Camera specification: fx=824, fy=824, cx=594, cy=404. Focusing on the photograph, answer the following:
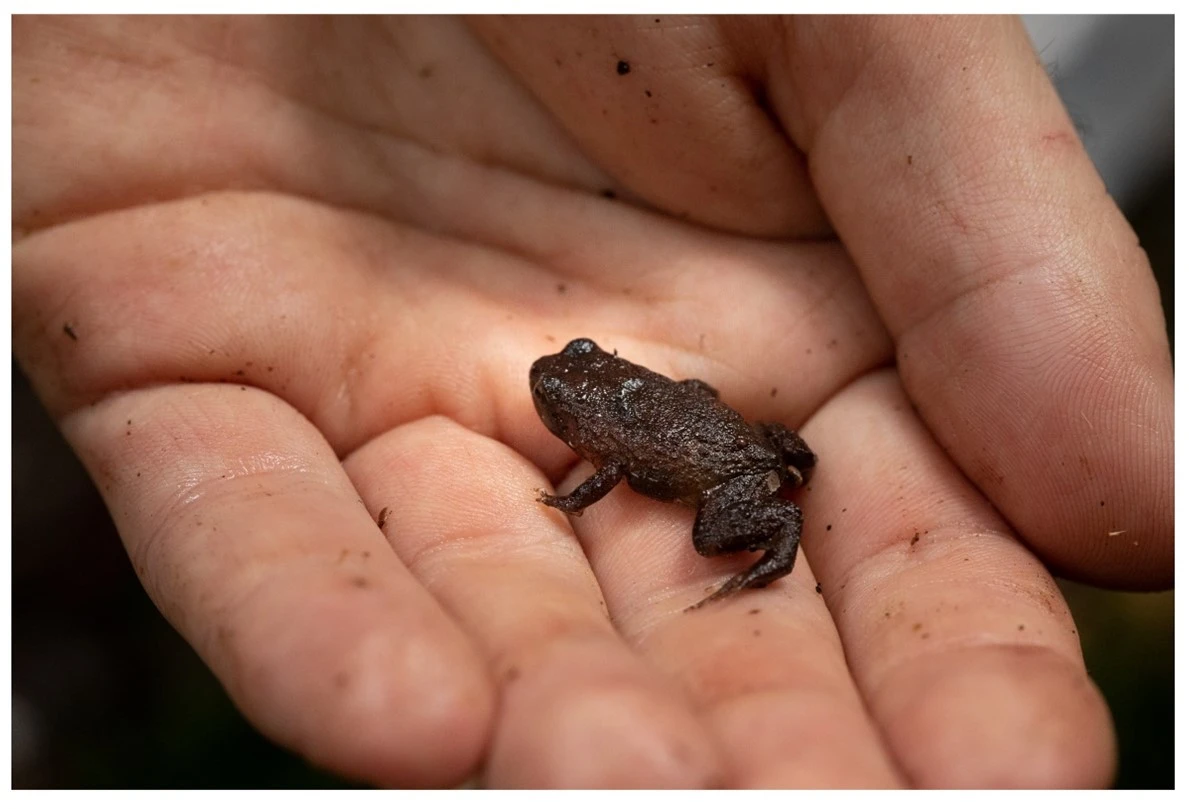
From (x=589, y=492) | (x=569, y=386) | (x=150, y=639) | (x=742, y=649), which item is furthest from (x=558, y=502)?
(x=150, y=639)

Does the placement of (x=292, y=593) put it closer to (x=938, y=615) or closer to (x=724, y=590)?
(x=724, y=590)

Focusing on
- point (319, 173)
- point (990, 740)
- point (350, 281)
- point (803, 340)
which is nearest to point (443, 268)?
point (350, 281)

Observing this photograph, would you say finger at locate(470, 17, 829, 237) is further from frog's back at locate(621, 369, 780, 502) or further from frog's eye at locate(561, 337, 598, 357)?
frog's back at locate(621, 369, 780, 502)

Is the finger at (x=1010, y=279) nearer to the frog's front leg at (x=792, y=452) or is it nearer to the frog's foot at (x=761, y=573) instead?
the frog's front leg at (x=792, y=452)

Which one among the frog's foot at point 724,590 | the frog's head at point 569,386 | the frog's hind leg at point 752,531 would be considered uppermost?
the frog's head at point 569,386

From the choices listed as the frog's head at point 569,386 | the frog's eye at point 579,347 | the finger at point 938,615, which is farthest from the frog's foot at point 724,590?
the frog's eye at point 579,347

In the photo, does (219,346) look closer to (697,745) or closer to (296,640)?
(296,640)
